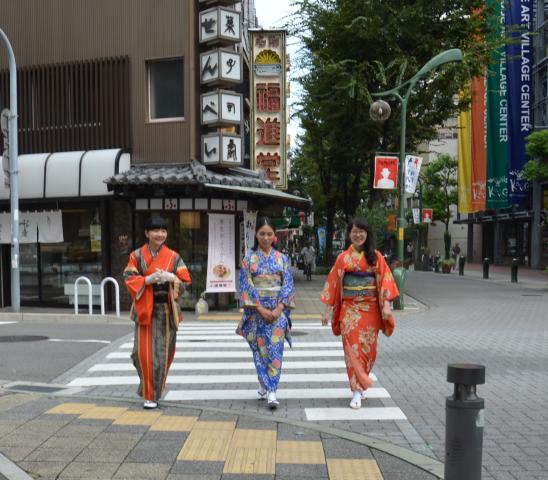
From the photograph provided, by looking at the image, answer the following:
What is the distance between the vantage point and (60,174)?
16281mm

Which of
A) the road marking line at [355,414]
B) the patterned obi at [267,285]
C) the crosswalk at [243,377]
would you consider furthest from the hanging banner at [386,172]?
the road marking line at [355,414]

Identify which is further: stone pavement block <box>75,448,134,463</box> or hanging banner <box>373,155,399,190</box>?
hanging banner <box>373,155,399,190</box>

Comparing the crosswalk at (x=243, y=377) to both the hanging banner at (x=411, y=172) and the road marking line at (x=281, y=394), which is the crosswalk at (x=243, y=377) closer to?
the road marking line at (x=281, y=394)

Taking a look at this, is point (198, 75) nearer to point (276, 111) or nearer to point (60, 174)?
point (276, 111)

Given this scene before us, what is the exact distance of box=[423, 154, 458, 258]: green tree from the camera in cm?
5347

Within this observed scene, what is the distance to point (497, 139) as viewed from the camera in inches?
1563

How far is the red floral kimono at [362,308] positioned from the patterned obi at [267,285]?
507 millimetres

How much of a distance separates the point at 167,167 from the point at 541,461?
41.6 feet

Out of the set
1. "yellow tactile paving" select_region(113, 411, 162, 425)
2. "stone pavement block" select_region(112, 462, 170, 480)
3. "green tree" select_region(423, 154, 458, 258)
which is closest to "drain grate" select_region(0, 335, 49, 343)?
"yellow tactile paving" select_region(113, 411, 162, 425)

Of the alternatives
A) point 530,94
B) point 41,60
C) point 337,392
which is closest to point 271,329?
point 337,392

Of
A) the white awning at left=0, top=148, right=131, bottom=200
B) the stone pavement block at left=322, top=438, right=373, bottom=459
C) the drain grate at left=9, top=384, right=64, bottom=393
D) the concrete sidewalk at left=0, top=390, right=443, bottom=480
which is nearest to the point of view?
the concrete sidewalk at left=0, top=390, right=443, bottom=480

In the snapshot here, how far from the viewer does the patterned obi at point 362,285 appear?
21.0 feet

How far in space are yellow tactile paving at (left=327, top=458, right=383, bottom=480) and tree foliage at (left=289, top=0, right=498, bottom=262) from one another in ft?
57.4

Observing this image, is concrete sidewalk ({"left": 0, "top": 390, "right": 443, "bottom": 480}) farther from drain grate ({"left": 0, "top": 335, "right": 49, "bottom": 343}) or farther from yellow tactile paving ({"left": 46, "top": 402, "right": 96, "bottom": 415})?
drain grate ({"left": 0, "top": 335, "right": 49, "bottom": 343})
